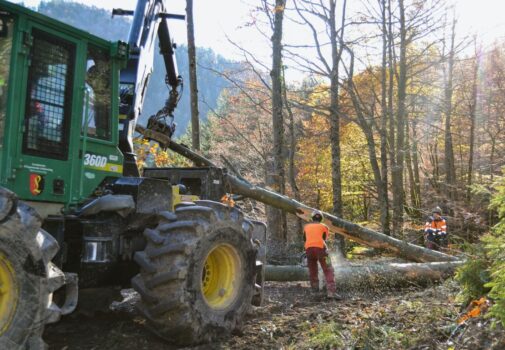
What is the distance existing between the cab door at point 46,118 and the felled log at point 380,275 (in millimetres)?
5633

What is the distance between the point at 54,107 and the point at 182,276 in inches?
87.0

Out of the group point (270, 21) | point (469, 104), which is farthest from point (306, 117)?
point (270, 21)

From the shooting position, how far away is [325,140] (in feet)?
99.7

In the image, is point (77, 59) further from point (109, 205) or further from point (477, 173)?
point (477, 173)

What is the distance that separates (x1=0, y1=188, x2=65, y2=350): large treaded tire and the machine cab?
0.76 m

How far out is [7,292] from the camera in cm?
412

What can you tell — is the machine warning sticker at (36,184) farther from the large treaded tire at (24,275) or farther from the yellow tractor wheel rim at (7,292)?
the yellow tractor wheel rim at (7,292)

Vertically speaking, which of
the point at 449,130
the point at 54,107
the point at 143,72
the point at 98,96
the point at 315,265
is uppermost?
the point at 449,130

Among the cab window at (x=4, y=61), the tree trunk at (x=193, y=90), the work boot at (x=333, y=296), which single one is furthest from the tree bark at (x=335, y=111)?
the cab window at (x=4, y=61)

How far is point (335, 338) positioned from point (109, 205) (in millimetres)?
2873

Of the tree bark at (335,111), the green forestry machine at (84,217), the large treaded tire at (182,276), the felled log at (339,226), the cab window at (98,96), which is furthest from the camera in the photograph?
the tree bark at (335,111)

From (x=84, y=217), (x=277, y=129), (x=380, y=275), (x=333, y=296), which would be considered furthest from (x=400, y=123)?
(x=84, y=217)

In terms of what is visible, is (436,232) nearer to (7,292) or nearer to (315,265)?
(315,265)

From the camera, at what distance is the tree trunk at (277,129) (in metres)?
16.4
